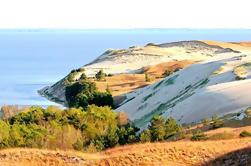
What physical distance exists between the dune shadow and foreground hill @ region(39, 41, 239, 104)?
56.9m

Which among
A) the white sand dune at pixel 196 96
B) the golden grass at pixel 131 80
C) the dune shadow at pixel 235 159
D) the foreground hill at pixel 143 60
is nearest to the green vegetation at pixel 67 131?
the white sand dune at pixel 196 96

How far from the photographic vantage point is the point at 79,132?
3216cm

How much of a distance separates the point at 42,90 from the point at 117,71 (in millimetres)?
13969

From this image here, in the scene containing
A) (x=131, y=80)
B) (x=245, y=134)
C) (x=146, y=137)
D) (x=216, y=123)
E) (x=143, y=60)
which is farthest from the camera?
(x=143, y=60)

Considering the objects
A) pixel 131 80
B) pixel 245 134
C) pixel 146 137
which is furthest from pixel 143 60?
pixel 245 134

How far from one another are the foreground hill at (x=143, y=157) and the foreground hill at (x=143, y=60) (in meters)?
56.4

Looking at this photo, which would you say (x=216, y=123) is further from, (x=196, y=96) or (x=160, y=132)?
(x=196, y=96)

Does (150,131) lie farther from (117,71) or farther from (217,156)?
(117,71)

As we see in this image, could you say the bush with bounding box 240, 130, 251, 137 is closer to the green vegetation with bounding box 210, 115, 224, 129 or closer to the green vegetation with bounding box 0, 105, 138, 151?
the green vegetation with bounding box 210, 115, 224, 129

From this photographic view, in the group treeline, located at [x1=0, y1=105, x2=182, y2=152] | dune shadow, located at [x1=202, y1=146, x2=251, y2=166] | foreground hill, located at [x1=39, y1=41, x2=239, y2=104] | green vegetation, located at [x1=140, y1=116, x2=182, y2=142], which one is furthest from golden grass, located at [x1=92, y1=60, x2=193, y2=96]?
dune shadow, located at [x1=202, y1=146, x2=251, y2=166]

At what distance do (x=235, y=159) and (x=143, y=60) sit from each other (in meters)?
93.5

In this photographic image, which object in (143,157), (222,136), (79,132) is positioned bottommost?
(79,132)

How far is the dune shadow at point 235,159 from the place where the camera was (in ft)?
62.4

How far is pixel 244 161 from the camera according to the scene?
19.0m
